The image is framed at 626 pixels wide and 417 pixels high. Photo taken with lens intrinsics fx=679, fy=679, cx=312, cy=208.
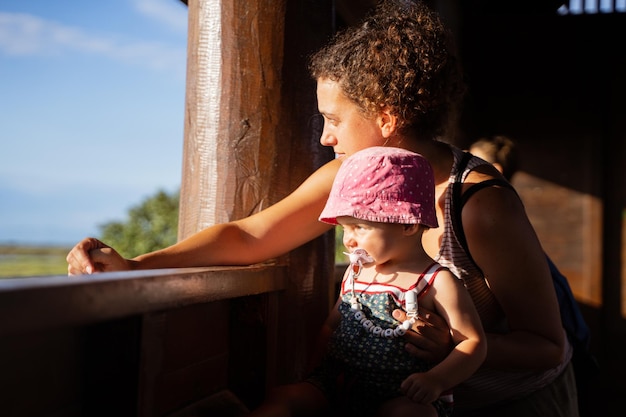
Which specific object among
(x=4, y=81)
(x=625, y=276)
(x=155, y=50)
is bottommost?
(x=625, y=276)

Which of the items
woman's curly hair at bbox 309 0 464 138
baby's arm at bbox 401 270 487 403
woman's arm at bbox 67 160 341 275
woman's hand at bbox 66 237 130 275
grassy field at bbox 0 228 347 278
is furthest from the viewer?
grassy field at bbox 0 228 347 278

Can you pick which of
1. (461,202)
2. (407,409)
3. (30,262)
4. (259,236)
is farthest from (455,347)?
(30,262)

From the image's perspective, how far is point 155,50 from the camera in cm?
12888

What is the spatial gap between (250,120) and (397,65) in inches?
18.4

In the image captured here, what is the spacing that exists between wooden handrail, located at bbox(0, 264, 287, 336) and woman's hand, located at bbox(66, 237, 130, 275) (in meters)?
0.31

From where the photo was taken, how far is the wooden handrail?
83 centimetres

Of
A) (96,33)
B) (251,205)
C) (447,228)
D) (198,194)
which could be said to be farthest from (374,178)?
(96,33)

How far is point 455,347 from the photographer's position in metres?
A: 1.54

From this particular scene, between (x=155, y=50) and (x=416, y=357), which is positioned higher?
(x=155, y=50)

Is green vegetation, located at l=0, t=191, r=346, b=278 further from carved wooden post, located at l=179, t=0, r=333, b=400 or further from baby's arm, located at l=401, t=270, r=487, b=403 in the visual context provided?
baby's arm, located at l=401, t=270, r=487, b=403

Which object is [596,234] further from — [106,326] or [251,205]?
[106,326]

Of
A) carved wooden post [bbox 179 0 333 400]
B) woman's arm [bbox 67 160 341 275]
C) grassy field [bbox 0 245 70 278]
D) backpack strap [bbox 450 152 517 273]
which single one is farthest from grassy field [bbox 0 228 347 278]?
backpack strap [bbox 450 152 517 273]

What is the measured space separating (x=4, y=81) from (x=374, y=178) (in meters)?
129

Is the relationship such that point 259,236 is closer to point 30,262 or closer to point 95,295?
point 95,295
